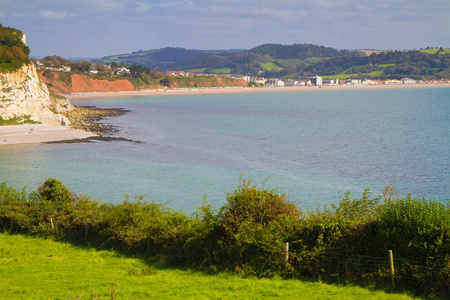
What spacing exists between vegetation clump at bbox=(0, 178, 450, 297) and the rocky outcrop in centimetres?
A: 4564

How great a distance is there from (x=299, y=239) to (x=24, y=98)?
53332 mm

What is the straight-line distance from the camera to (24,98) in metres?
55.6

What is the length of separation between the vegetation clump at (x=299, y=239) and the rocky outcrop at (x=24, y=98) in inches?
1797

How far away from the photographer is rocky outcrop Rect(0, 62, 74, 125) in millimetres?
53531

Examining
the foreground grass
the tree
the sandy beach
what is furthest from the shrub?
the sandy beach

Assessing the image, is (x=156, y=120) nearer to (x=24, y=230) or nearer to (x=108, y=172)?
(x=108, y=172)

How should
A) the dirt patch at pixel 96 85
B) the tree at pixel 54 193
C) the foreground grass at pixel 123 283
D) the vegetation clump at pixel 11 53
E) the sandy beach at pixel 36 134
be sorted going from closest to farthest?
1. the foreground grass at pixel 123 283
2. the tree at pixel 54 193
3. the sandy beach at pixel 36 134
4. the vegetation clump at pixel 11 53
5. the dirt patch at pixel 96 85

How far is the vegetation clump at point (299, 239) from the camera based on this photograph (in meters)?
10.4

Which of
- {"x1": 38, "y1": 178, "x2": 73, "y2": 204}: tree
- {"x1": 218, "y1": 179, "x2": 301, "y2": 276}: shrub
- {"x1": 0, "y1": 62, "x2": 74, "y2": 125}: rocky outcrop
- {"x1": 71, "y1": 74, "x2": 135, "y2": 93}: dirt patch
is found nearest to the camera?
{"x1": 218, "y1": 179, "x2": 301, "y2": 276}: shrub

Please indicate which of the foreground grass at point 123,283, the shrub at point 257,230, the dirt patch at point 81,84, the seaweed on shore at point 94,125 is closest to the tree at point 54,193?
the foreground grass at point 123,283

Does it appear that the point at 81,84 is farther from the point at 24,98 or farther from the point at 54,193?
the point at 54,193

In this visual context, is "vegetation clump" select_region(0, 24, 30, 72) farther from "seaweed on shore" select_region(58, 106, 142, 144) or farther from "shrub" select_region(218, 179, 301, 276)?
"shrub" select_region(218, 179, 301, 276)

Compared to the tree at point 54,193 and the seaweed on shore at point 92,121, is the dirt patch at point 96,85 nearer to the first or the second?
the seaweed on shore at point 92,121

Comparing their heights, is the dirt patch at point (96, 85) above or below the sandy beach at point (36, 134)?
above
